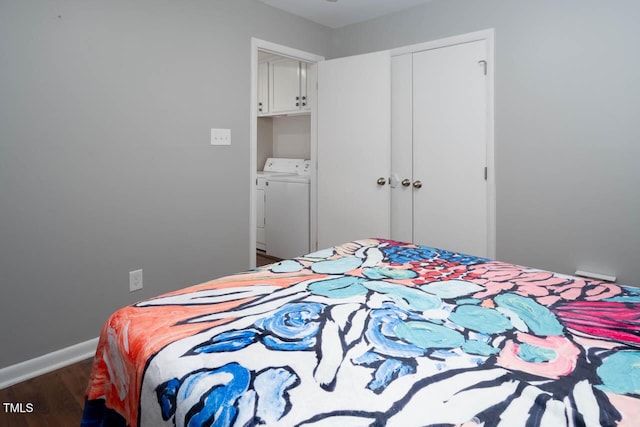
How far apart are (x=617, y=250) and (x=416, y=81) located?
1851 mm

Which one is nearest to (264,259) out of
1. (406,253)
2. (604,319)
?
(406,253)

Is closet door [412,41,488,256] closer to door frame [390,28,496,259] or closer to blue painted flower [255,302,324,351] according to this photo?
door frame [390,28,496,259]

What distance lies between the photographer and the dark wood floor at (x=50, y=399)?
166cm

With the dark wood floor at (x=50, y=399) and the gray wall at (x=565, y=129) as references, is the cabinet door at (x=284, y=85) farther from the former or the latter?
the dark wood floor at (x=50, y=399)

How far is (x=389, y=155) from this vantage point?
3.19 metres

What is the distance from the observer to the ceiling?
305 cm

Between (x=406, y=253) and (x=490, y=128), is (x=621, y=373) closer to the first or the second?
(x=406, y=253)

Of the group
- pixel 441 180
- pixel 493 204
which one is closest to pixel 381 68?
pixel 441 180

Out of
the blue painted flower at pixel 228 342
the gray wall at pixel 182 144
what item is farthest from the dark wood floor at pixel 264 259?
the blue painted flower at pixel 228 342

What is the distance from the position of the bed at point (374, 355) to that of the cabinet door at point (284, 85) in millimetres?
3321

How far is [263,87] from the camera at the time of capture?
4.69m

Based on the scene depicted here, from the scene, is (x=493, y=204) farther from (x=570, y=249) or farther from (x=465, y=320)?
(x=465, y=320)

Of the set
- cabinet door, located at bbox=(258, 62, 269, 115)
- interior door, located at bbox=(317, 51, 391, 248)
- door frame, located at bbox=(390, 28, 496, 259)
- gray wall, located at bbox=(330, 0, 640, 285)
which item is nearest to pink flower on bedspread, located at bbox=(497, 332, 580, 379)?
gray wall, located at bbox=(330, 0, 640, 285)

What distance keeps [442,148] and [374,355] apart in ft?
8.08
